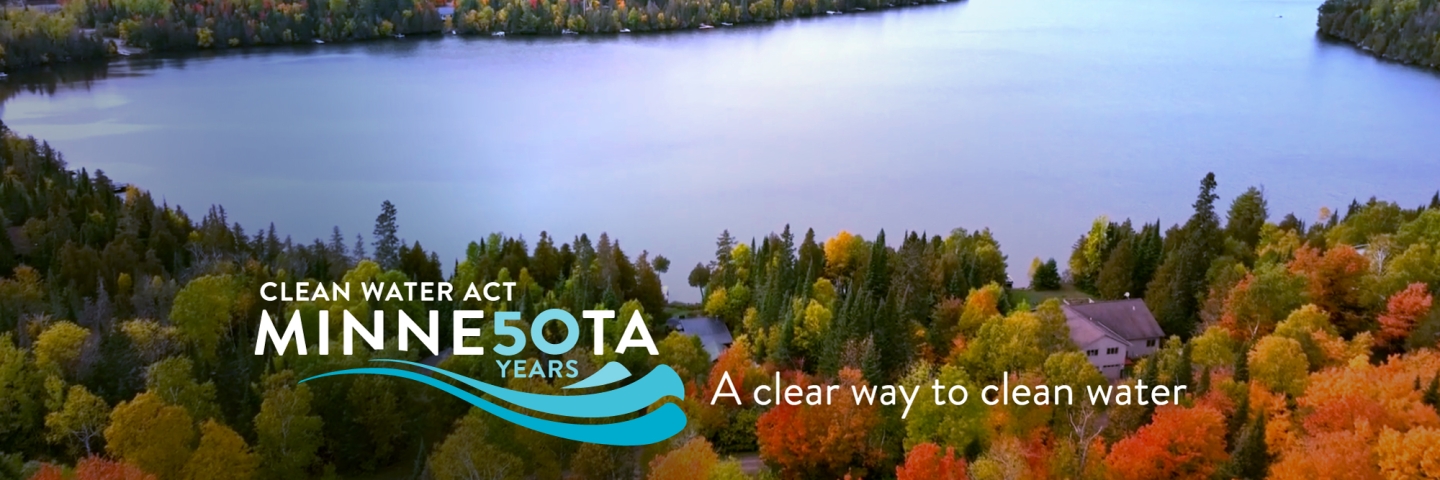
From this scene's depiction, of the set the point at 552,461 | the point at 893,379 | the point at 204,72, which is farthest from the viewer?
the point at 204,72

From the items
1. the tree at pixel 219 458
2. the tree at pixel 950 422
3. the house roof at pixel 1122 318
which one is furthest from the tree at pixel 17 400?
the house roof at pixel 1122 318

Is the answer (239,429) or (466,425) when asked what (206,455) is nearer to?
(239,429)

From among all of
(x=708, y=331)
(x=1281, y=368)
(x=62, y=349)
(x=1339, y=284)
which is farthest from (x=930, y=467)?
(x=62, y=349)

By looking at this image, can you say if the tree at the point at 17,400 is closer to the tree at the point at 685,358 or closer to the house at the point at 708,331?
the tree at the point at 685,358

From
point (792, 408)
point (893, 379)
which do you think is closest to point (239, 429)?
point (792, 408)

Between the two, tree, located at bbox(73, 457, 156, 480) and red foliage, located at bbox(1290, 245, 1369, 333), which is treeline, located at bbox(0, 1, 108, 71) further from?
red foliage, located at bbox(1290, 245, 1369, 333)

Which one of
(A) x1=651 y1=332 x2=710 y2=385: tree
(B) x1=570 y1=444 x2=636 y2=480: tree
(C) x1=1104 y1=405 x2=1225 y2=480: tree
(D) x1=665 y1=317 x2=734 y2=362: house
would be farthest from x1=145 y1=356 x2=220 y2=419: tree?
(C) x1=1104 y1=405 x2=1225 y2=480: tree
